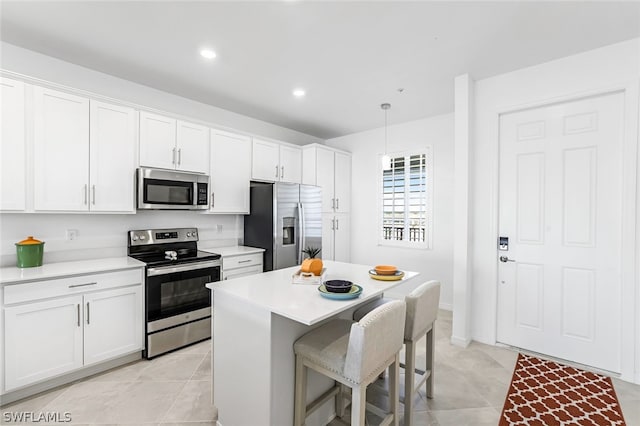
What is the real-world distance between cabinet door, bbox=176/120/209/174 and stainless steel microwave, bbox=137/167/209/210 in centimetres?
13

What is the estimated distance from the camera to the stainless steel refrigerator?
375cm

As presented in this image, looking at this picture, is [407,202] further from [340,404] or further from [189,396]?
[189,396]

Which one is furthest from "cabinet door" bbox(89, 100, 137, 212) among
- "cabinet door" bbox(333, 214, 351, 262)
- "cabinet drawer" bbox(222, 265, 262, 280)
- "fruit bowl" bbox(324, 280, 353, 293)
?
"cabinet door" bbox(333, 214, 351, 262)

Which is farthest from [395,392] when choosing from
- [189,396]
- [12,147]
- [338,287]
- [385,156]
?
→ [12,147]

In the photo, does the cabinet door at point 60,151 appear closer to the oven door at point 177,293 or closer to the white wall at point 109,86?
the white wall at point 109,86

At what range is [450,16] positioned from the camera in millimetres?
2127

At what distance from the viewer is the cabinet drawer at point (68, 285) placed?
6.94ft

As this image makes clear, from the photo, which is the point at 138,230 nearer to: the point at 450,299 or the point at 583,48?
the point at 450,299

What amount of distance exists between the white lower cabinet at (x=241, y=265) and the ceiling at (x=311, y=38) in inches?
78.2

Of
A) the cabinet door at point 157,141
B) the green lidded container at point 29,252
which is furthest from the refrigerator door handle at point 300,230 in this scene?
the green lidded container at point 29,252

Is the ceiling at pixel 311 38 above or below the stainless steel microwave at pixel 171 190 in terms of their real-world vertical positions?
above

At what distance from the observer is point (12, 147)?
231 centimetres

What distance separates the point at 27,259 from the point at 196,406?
188cm

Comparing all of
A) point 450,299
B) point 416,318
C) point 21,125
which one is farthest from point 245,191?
point 450,299
